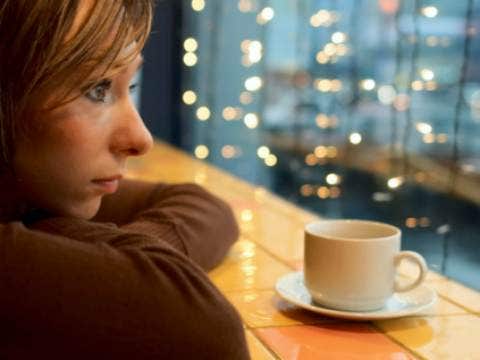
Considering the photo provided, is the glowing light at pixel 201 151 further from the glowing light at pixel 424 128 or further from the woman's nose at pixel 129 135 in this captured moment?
the woman's nose at pixel 129 135

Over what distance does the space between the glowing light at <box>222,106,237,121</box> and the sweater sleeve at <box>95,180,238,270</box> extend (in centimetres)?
218

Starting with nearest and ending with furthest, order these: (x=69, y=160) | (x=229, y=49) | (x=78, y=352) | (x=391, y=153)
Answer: (x=78, y=352), (x=69, y=160), (x=391, y=153), (x=229, y=49)

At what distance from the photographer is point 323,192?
2.61m

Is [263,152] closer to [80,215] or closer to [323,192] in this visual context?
[323,192]

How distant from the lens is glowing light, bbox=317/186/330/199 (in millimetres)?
2570

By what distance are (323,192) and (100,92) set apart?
72.5 inches

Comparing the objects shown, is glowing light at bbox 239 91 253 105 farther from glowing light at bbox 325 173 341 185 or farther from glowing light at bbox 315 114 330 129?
glowing light at bbox 325 173 341 185

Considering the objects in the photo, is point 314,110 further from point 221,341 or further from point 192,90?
point 221,341

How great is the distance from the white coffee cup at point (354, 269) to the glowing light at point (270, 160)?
2228 mm

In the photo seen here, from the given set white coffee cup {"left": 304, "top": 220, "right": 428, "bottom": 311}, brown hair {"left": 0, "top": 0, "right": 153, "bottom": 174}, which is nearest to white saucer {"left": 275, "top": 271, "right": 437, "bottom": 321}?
white coffee cup {"left": 304, "top": 220, "right": 428, "bottom": 311}

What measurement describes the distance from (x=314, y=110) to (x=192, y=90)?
71 cm

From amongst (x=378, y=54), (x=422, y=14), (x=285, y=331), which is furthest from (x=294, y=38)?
(x=285, y=331)

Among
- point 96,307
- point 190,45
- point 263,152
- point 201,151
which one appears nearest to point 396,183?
point 263,152

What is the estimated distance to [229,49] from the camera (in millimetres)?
3438
